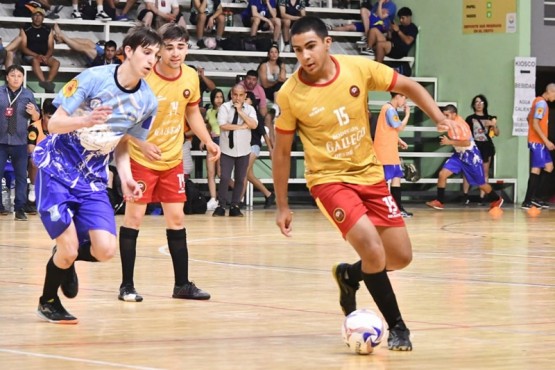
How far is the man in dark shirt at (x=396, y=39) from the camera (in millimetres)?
25656

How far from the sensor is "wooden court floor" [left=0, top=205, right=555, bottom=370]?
20.1 feet

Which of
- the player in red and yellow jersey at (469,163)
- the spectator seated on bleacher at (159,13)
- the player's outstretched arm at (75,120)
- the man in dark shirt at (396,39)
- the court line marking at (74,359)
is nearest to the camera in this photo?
the court line marking at (74,359)

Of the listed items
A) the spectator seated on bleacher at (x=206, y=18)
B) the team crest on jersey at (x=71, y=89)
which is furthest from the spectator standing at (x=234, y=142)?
the team crest on jersey at (x=71, y=89)

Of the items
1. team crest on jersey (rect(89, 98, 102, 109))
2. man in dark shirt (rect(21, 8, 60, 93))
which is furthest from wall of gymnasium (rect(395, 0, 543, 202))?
team crest on jersey (rect(89, 98, 102, 109))

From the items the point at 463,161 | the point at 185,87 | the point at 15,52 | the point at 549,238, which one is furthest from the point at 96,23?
the point at 185,87

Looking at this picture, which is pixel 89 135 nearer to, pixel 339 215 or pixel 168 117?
pixel 168 117

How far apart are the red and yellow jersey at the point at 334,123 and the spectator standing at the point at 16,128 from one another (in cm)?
1214

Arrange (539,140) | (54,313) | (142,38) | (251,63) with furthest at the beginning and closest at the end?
(251,63) < (539,140) < (142,38) < (54,313)

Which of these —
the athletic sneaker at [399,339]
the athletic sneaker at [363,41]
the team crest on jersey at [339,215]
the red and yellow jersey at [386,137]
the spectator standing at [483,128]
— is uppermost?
the athletic sneaker at [363,41]

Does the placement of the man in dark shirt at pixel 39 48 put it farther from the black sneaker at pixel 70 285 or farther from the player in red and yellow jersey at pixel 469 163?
the black sneaker at pixel 70 285

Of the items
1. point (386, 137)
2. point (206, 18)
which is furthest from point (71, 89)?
point (206, 18)

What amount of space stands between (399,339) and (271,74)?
17545mm

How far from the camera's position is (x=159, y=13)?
2378cm

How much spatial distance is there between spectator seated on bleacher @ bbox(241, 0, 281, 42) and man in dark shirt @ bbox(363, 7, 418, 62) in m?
2.16
